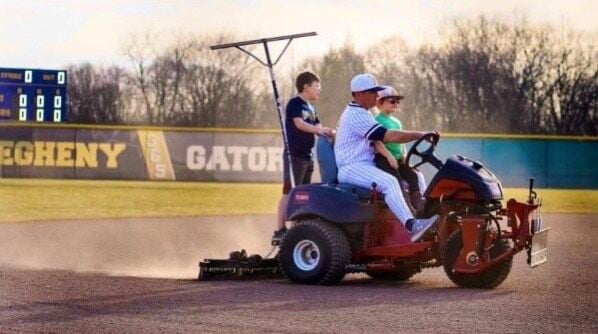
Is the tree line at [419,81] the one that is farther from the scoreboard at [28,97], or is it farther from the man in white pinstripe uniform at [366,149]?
the man in white pinstripe uniform at [366,149]

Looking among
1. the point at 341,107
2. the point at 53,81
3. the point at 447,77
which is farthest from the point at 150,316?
the point at 53,81

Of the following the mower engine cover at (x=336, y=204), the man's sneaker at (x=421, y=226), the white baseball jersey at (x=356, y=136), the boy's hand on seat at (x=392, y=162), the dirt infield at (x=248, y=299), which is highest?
the white baseball jersey at (x=356, y=136)

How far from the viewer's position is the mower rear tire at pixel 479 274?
34.5 feet

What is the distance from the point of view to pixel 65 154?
39.0 m

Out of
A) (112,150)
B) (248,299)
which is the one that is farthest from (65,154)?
(248,299)

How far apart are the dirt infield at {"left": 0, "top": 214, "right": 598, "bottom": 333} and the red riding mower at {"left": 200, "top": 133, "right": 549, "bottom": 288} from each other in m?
0.19

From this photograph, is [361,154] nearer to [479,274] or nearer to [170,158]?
[479,274]

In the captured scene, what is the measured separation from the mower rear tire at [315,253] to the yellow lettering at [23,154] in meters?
28.6

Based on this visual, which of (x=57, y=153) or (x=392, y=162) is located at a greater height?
(x=57, y=153)

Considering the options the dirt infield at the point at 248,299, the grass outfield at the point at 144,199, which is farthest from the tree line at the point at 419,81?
the dirt infield at the point at 248,299

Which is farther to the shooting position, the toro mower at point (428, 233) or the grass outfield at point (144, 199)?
the grass outfield at point (144, 199)

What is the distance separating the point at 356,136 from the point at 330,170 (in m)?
0.44

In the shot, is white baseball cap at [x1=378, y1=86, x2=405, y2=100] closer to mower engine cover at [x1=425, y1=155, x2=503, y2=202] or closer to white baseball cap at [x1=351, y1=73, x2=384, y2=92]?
white baseball cap at [x1=351, y1=73, x2=384, y2=92]

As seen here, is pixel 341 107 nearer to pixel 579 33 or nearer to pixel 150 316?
pixel 579 33
